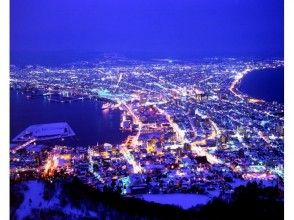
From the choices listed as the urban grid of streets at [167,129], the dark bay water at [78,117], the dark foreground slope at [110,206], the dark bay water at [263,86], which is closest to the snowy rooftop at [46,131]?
the dark bay water at [78,117]

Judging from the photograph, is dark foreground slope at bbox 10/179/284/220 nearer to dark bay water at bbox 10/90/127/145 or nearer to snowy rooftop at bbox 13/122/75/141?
snowy rooftop at bbox 13/122/75/141

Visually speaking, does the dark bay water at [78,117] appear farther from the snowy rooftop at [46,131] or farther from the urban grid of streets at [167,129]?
the urban grid of streets at [167,129]

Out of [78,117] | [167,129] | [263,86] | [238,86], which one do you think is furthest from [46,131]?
[238,86]

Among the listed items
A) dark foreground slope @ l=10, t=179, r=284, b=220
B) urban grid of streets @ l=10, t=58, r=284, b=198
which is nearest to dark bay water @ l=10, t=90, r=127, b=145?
urban grid of streets @ l=10, t=58, r=284, b=198

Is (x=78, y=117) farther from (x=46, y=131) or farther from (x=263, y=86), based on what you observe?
(x=263, y=86)
